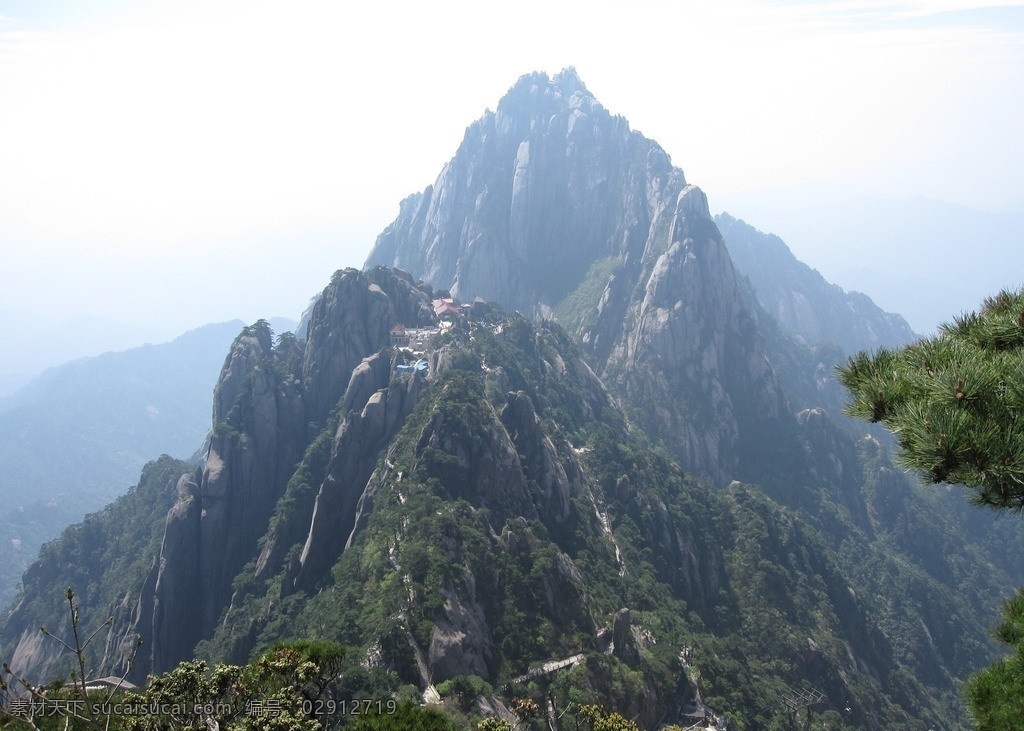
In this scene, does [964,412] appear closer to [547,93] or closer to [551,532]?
[551,532]

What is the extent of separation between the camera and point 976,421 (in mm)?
8203

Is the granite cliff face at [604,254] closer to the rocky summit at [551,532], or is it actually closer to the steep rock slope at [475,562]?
the rocky summit at [551,532]

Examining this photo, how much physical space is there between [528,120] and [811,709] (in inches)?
6405

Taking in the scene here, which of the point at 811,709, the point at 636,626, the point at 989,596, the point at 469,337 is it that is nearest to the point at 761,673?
the point at 811,709

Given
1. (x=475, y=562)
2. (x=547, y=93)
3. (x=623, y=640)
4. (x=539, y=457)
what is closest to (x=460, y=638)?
(x=475, y=562)

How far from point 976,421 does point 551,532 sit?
49.9 m

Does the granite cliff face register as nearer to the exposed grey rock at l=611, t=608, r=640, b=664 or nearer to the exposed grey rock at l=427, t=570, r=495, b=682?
the exposed grey rock at l=611, t=608, r=640, b=664

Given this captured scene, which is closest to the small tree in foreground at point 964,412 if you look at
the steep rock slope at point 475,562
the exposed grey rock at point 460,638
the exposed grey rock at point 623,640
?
the steep rock slope at point 475,562

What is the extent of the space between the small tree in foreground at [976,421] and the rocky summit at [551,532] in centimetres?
1657

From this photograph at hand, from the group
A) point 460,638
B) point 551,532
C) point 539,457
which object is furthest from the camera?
point 539,457

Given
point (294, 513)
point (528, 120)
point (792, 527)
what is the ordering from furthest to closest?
1. point (528, 120)
2. point (792, 527)
3. point (294, 513)

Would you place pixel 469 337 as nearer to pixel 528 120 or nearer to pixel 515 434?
pixel 515 434

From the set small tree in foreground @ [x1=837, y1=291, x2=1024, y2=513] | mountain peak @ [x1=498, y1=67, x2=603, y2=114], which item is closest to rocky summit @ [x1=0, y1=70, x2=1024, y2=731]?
small tree in foreground @ [x1=837, y1=291, x2=1024, y2=513]

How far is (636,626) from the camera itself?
47.8 metres
